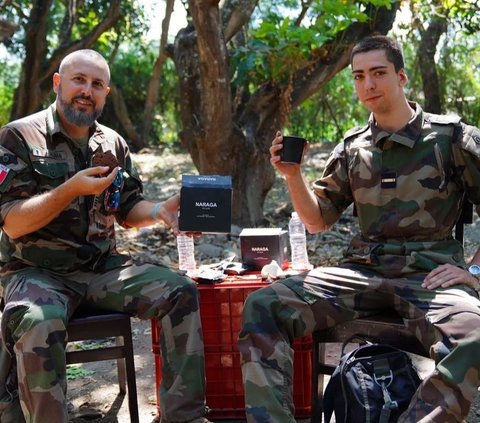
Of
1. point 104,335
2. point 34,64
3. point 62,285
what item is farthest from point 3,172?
point 34,64

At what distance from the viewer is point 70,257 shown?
355cm

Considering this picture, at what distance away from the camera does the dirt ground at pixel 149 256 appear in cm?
389

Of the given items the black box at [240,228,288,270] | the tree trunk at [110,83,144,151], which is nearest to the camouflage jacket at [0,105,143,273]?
the black box at [240,228,288,270]

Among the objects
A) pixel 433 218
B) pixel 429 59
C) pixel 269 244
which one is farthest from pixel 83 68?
pixel 429 59

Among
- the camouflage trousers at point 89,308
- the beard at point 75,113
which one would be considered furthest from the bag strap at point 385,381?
the beard at point 75,113

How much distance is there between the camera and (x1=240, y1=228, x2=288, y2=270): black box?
381 cm

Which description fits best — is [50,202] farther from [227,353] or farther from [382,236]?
[382,236]

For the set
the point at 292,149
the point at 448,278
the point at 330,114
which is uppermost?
the point at 330,114

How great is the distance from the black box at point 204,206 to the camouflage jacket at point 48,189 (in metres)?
0.43

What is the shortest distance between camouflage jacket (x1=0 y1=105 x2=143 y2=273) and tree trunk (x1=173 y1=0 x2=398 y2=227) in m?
3.25

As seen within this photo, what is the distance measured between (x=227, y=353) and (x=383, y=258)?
0.92 m

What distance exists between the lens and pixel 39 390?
297cm

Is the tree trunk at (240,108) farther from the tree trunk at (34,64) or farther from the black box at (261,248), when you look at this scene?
the black box at (261,248)

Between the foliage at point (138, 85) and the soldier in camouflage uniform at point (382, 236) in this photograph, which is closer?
the soldier in camouflage uniform at point (382, 236)
